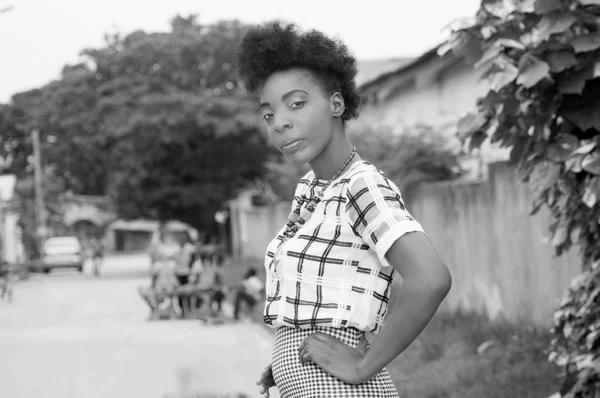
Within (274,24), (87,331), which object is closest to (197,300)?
(87,331)

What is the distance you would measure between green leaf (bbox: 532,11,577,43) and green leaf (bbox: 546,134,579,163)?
1.55ft

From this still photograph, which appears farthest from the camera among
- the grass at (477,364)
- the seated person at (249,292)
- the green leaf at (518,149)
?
the seated person at (249,292)

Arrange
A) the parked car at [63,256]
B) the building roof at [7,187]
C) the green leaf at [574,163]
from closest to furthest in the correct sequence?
the green leaf at [574,163] → the parked car at [63,256] → the building roof at [7,187]

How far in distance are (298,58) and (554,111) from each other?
7.96 feet

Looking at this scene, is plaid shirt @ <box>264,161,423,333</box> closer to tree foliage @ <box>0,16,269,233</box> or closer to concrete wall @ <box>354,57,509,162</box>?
concrete wall @ <box>354,57,509,162</box>

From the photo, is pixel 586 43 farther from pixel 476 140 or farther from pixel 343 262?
pixel 343 262

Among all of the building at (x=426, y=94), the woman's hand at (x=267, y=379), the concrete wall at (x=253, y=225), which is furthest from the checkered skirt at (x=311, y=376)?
the concrete wall at (x=253, y=225)

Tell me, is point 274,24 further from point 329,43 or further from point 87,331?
point 87,331

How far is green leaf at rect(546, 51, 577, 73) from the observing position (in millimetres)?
4426

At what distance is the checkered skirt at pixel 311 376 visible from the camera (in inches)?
95.9

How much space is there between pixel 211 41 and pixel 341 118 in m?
31.9

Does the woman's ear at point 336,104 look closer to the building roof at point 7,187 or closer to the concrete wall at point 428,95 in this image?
the concrete wall at point 428,95

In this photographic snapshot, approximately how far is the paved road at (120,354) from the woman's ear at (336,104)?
6075 mm

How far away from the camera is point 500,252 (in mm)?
10648
